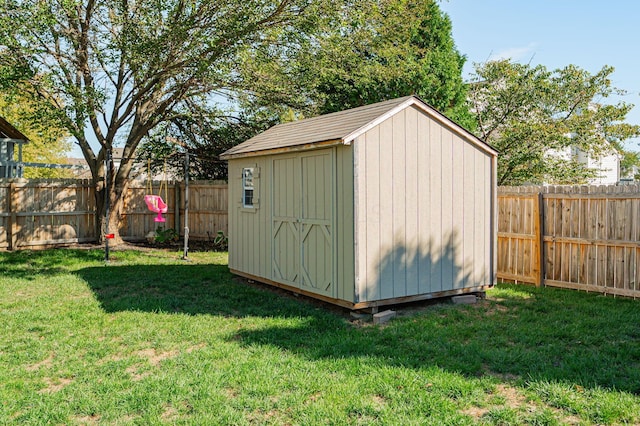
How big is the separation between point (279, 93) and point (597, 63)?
8633 millimetres

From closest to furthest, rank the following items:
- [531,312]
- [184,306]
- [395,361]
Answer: [395,361] → [531,312] → [184,306]

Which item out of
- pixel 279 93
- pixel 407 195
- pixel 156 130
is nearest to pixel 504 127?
pixel 279 93

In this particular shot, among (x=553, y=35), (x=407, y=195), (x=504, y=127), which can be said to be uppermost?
(x=553, y=35)

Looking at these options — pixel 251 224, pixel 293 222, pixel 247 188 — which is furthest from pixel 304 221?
pixel 247 188

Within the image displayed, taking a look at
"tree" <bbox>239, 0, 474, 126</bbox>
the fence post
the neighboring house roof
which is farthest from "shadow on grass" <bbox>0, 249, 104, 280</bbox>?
the fence post

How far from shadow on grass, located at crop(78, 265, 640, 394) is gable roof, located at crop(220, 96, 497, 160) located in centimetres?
218

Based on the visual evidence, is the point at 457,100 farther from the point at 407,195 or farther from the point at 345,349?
the point at 345,349

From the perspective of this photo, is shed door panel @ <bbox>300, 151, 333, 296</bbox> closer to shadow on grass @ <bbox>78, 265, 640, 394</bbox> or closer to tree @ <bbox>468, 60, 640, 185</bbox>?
shadow on grass @ <bbox>78, 265, 640, 394</bbox>

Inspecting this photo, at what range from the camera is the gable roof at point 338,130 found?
640 cm

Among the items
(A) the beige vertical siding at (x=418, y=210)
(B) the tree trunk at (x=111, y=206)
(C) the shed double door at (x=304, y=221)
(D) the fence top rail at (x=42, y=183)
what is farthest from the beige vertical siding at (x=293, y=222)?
(D) the fence top rail at (x=42, y=183)

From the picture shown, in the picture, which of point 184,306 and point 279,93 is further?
point 279,93

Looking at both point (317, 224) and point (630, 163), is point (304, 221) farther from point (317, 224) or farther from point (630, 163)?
point (630, 163)

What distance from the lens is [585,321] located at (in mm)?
6094

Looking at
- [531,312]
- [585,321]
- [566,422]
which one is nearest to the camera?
[566,422]
